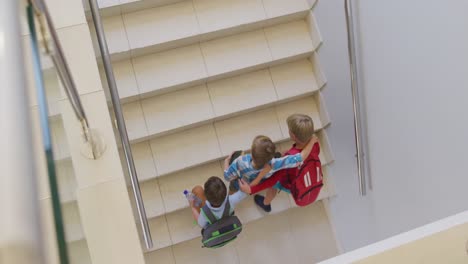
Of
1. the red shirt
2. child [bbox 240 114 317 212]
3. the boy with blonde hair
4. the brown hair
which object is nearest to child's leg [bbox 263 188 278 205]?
child [bbox 240 114 317 212]

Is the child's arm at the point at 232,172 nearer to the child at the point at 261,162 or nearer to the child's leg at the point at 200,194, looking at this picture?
the child at the point at 261,162

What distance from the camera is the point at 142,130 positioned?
11.3ft

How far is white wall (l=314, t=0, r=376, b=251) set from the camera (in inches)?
133

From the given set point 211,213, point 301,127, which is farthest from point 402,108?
point 211,213

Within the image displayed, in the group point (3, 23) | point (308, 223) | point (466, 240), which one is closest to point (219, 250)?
point (308, 223)

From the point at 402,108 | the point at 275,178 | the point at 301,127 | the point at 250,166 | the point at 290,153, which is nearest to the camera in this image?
the point at 402,108

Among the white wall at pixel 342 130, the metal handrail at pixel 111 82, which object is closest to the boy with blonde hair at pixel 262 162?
the white wall at pixel 342 130

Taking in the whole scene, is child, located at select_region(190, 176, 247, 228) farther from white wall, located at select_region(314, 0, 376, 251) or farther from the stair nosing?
white wall, located at select_region(314, 0, 376, 251)

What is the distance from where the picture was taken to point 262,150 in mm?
2920

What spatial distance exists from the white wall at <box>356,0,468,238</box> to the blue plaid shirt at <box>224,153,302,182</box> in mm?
610

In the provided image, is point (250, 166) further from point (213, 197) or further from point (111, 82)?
point (111, 82)

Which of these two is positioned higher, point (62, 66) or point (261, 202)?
point (62, 66)

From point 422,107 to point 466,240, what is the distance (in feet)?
3.37

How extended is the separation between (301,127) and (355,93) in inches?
18.3
